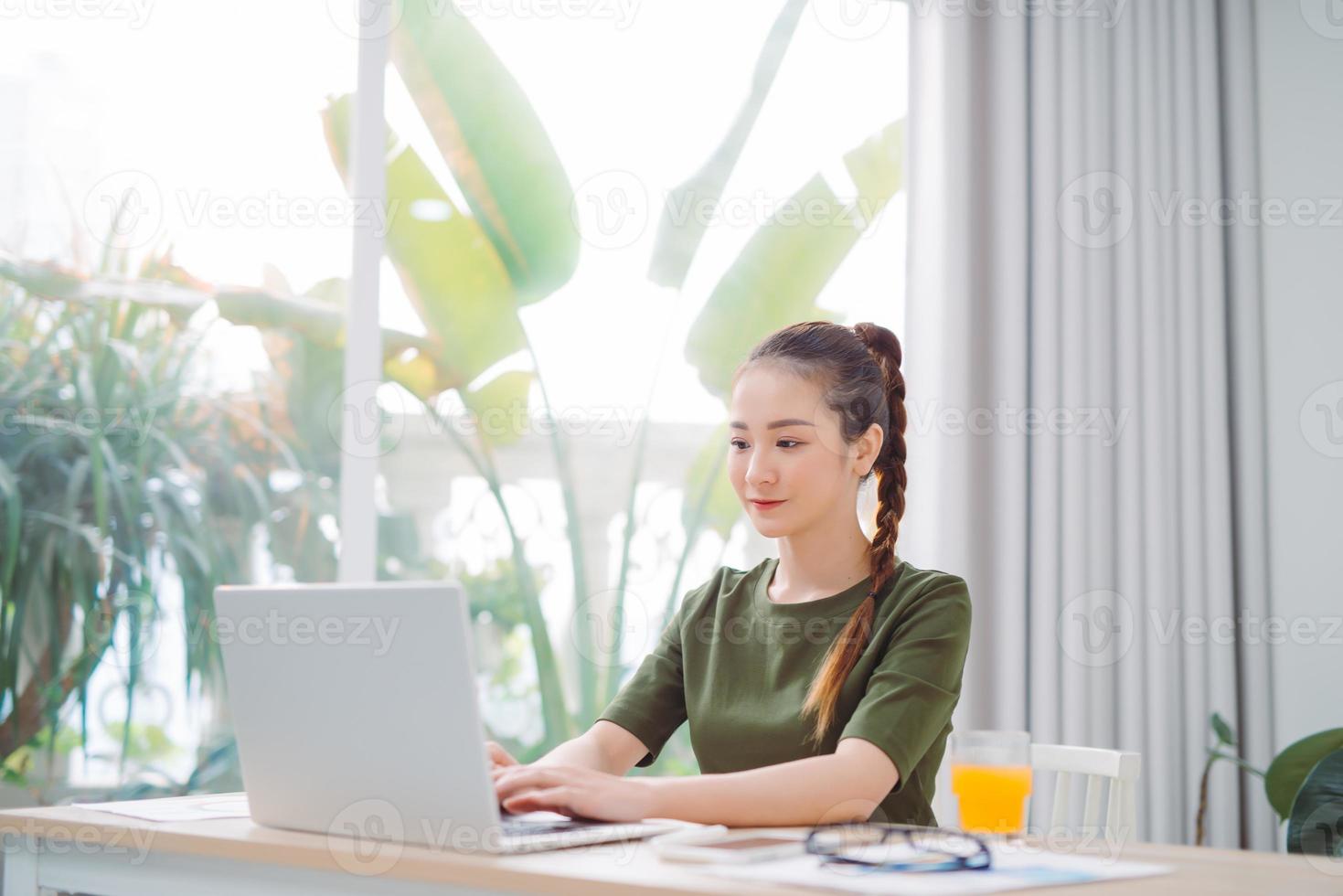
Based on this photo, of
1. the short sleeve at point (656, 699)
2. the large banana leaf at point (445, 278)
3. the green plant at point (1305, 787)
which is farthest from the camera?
the large banana leaf at point (445, 278)

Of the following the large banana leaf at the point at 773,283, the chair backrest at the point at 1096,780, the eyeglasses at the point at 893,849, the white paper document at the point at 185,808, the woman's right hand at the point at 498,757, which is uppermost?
the large banana leaf at the point at 773,283

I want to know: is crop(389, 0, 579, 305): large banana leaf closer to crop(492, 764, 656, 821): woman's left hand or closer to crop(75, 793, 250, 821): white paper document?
crop(75, 793, 250, 821): white paper document

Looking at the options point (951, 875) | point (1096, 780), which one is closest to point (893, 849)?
point (951, 875)

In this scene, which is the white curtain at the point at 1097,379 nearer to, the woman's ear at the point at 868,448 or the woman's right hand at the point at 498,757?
the woman's ear at the point at 868,448

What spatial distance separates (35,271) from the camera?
2547 millimetres

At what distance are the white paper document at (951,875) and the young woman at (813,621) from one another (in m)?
0.28

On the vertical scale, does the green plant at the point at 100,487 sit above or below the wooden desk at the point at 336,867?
above

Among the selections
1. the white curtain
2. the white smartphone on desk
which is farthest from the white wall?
the white smartphone on desk

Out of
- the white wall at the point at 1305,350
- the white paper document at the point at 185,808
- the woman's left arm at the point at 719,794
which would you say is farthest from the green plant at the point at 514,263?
the woman's left arm at the point at 719,794

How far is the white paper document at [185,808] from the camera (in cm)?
129

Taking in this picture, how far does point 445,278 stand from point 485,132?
1.10ft

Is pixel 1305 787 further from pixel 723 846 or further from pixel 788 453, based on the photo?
pixel 723 846

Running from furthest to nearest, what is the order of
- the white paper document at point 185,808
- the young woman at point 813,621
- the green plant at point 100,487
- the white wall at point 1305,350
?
the white wall at point 1305,350 → the green plant at point 100,487 → the young woman at point 813,621 → the white paper document at point 185,808

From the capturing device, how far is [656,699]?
66.6 inches
